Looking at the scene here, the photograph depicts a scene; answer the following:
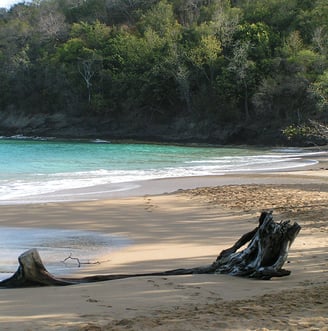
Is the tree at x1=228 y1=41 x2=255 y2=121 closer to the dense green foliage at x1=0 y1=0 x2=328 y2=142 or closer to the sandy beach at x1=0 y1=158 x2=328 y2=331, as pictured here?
the dense green foliage at x1=0 y1=0 x2=328 y2=142

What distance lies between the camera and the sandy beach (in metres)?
4.51

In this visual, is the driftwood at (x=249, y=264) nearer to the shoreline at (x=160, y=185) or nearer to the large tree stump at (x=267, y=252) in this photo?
the large tree stump at (x=267, y=252)

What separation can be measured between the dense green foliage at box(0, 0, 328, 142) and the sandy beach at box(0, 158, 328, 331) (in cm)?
3183

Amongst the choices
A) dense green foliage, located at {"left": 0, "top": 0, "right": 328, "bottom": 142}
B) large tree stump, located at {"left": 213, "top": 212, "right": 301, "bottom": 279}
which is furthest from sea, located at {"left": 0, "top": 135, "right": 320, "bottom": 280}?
dense green foliage, located at {"left": 0, "top": 0, "right": 328, "bottom": 142}

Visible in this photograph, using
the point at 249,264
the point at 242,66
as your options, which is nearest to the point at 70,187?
the point at 249,264

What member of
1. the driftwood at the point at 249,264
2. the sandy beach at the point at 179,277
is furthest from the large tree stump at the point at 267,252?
the sandy beach at the point at 179,277

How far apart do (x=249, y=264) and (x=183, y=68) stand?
5267cm

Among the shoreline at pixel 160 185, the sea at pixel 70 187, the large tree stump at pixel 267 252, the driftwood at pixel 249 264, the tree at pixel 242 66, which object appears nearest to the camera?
the driftwood at pixel 249 264

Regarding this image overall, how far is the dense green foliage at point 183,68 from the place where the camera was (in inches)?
2076

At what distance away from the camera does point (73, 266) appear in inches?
298

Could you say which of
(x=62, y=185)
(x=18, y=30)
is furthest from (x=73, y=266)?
(x=18, y=30)

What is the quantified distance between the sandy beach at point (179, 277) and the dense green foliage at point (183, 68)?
3183cm

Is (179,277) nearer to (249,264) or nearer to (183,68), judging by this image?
(249,264)

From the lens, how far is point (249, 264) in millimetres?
6348
